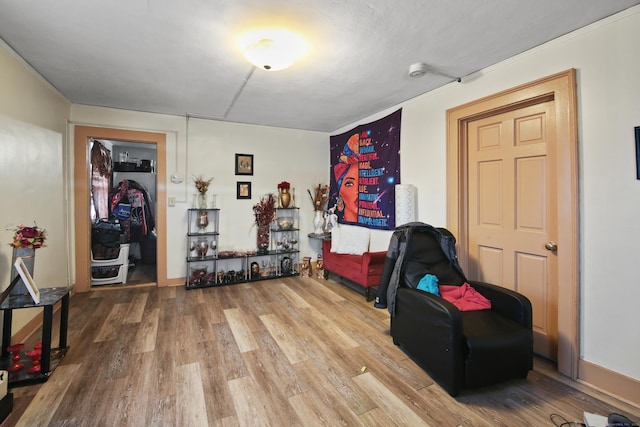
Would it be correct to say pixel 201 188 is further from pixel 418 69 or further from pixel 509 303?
pixel 509 303

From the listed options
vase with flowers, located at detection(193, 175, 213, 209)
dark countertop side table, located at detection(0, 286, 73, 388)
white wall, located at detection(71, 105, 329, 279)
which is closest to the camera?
dark countertop side table, located at detection(0, 286, 73, 388)

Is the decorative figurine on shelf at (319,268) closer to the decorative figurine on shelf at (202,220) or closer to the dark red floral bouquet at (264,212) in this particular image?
the dark red floral bouquet at (264,212)

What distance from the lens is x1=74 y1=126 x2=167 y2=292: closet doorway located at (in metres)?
3.70

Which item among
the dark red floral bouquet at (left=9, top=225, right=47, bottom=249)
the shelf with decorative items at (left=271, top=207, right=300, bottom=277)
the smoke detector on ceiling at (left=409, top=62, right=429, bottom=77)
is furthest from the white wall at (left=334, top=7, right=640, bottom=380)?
the dark red floral bouquet at (left=9, top=225, right=47, bottom=249)

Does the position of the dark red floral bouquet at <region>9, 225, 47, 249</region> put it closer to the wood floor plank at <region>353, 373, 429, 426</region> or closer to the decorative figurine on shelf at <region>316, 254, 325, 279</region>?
the wood floor plank at <region>353, 373, 429, 426</region>

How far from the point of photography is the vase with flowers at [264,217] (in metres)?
4.54

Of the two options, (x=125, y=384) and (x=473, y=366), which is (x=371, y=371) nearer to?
(x=473, y=366)

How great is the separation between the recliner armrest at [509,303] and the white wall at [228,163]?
3.15 m

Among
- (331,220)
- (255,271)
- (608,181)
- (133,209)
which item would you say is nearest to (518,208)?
(608,181)

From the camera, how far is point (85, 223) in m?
3.71

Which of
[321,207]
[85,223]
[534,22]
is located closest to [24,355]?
[85,223]

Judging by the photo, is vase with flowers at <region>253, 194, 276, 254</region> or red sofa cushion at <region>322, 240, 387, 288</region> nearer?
red sofa cushion at <region>322, 240, 387, 288</region>

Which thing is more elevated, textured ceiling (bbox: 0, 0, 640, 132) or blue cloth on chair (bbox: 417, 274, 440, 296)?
textured ceiling (bbox: 0, 0, 640, 132)

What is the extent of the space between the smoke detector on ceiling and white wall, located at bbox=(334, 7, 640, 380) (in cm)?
83
